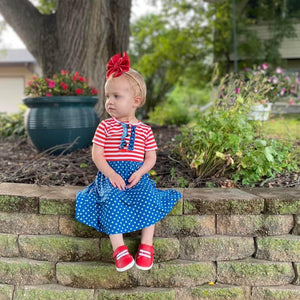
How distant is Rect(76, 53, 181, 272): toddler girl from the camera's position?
1.91 m

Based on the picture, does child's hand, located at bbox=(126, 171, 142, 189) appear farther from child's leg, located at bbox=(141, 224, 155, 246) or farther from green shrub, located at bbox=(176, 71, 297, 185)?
green shrub, located at bbox=(176, 71, 297, 185)

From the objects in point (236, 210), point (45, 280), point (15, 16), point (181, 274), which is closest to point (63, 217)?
point (45, 280)

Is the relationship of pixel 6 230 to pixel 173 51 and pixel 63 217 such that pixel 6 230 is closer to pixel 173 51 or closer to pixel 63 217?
pixel 63 217

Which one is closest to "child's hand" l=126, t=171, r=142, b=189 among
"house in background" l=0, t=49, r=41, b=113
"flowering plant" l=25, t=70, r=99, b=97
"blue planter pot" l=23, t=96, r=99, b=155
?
"blue planter pot" l=23, t=96, r=99, b=155

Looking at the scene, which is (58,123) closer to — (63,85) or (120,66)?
(63,85)

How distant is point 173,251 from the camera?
2.09 m

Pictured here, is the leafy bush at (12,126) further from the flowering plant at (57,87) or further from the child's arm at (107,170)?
the child's arm at (107,170)

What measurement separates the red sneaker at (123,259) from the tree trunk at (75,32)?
10.3 ft

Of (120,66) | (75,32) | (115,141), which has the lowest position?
(115,141)

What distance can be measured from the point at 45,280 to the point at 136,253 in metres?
0.51

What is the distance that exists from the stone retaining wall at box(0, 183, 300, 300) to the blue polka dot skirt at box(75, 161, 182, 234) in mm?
123

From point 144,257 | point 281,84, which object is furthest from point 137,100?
point 281,84

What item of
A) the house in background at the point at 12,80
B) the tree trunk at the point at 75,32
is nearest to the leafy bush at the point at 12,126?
the tree trunk at the point at 75,32

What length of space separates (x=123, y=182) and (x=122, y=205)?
0.38 feet
